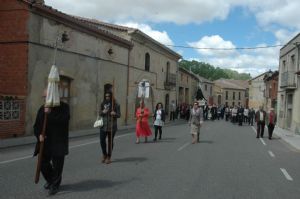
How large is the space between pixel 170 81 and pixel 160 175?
35.9 meters

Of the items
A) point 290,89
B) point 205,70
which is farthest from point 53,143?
point 205,70

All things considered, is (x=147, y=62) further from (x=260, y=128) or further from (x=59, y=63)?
(x=59, y=63)

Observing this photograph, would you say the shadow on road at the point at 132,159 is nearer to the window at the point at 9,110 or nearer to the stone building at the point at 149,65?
the window at the point at 9,110

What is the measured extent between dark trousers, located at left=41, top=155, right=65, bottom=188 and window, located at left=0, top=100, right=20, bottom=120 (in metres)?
9.73

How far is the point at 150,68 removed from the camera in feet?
121

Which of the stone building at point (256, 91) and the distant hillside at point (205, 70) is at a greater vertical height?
the distant hillside at point (205, 70)

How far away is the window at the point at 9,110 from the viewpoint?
52.2 feet

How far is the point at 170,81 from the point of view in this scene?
44500 millimetres

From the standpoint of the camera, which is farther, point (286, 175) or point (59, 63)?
point (59, 63)

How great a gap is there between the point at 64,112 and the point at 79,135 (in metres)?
12.5

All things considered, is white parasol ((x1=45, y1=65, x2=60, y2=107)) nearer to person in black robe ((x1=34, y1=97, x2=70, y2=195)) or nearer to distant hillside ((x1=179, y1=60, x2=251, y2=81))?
person in black robe ((x1=34, y1=97, x2=70, y2=195))

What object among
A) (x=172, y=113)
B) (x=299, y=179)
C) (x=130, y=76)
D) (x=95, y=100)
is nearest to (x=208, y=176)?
(x=299, y=179)

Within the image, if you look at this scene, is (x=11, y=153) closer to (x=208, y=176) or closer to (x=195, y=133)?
(x=208, y=176)

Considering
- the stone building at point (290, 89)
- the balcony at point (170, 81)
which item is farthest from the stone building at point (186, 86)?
the stone building at point (290, 89)
